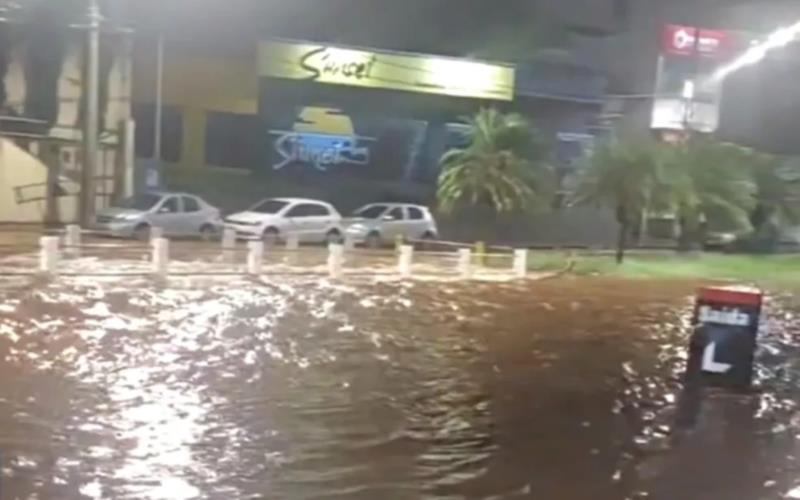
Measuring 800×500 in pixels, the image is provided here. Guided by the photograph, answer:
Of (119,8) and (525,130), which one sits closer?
(119,8)

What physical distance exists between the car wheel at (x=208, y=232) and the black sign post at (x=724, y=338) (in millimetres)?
19955

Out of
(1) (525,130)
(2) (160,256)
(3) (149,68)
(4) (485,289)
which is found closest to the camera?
(2) (160,256)

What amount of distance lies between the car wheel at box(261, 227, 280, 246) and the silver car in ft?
4.16

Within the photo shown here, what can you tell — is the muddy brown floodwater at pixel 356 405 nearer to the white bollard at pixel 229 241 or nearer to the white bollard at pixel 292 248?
the white bollard at pixel 292 248

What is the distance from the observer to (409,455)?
931cm

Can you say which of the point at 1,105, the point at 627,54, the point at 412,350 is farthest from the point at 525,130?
the point at 412,350

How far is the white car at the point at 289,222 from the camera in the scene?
3184 cm

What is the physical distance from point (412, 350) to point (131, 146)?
21304mm

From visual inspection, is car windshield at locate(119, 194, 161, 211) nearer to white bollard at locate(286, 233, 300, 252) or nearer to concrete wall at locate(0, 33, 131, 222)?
concrete wall at locate(0, 33, 131, 222)

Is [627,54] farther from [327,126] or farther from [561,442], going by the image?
[561,442]

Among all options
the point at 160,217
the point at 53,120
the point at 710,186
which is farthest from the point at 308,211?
the point at 710,186

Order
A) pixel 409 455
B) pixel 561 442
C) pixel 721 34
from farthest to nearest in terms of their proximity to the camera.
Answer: pixel 721 34 < pixel 561 442 < pixel 409 455

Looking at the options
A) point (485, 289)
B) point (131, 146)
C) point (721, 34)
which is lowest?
point (485, 289)

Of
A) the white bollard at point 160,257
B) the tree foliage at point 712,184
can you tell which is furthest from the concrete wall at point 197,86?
the white bollard at point 160,257
